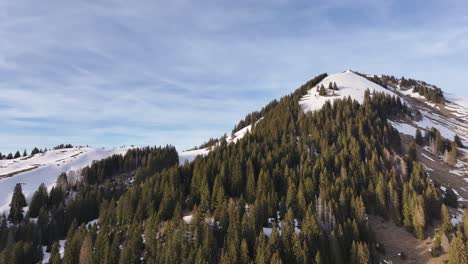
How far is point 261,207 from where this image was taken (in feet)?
267

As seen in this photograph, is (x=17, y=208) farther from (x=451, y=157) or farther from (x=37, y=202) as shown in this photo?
(x=451, y=157)

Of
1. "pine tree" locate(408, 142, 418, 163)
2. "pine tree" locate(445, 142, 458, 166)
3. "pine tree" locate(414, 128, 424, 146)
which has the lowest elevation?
"pine tree" locate(445, 142, 458, 166)

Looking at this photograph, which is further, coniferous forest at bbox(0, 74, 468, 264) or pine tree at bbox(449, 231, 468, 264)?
coniferous forest at bbox(0, 74, 468, 264)

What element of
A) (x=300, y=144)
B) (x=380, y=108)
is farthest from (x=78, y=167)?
(x=380, y=108)

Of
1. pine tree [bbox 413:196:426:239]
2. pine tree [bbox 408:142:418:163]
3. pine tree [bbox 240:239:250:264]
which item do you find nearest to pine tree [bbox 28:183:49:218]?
pine tree [bbox 240:239:250:264]

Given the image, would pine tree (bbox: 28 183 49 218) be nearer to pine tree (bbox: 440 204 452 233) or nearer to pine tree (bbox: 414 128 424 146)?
pine tree (bbox: 440 204 452 233)

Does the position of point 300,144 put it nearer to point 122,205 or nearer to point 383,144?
point 383,144

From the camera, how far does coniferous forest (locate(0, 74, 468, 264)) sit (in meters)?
70.4

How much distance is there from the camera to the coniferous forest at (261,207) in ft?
231

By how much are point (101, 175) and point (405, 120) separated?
530 feet

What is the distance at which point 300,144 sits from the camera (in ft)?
428

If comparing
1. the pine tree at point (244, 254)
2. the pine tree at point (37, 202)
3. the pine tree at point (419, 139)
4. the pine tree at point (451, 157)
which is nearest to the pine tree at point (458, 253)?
the pine tree at point (244, 254)

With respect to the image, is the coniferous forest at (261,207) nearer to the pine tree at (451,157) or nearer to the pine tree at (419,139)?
the pine tree at (419,139)

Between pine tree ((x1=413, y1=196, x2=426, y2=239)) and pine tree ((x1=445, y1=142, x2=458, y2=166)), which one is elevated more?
pine tree ((x1=445, y1=142, x2=458, y2=166))
